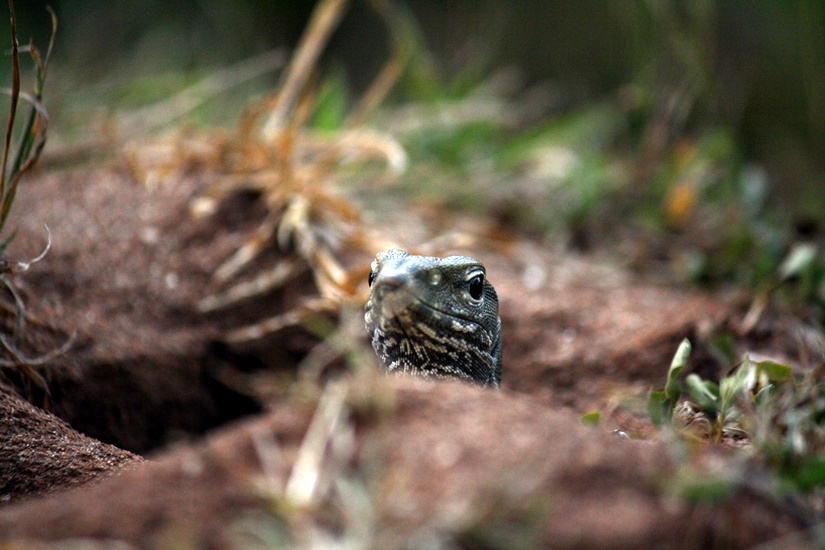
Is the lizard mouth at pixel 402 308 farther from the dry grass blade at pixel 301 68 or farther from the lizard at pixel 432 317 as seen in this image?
the dry grass blade at pixel 301 68

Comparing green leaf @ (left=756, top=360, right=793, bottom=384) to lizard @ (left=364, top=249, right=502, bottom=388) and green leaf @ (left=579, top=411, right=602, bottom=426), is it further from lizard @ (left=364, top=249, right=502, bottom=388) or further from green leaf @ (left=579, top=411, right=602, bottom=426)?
lizard @ (left=364, top=249, right=502, bottom=388)

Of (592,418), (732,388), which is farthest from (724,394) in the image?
(592,418)

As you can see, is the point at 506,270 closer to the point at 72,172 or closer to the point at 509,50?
the point at 72,172

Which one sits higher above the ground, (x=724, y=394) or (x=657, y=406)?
(x=657, y=406)

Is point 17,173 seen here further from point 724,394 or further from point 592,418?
point 724,394

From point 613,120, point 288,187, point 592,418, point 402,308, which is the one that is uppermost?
point 288,187

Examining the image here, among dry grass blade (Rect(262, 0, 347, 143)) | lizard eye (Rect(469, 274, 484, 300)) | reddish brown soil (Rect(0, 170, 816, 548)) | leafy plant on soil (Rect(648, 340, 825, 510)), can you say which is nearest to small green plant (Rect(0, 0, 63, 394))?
reddish brown soil (Rect(0, 170, 816, 548))
